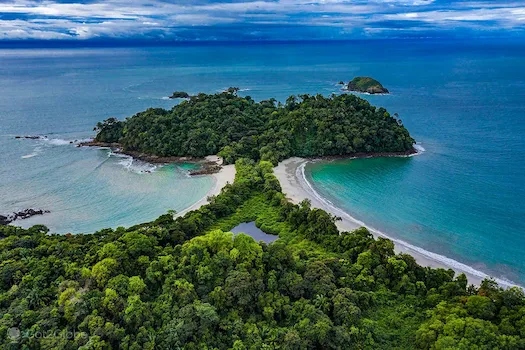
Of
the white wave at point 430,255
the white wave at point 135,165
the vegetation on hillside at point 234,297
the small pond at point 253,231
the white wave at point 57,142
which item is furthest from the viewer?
the white wave at point 57,142

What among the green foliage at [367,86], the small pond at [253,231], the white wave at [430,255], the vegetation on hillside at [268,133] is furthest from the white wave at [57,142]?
the green foliage at [367,86]

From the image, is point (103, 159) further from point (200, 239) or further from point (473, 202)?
point (473, 202)

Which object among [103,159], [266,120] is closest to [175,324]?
[103,159]

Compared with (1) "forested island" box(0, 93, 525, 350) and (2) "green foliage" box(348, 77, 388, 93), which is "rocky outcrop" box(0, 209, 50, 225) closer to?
(1) "forested island" box(0, 93, 525, 350)

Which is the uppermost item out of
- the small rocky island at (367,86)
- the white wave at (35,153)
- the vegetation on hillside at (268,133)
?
the small rocky island at (367,86)

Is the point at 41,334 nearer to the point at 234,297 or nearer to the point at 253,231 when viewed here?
the point at 234,297

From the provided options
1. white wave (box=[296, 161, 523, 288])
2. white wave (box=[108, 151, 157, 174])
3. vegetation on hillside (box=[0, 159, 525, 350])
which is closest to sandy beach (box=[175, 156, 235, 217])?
white wave (box=[108, 151, 157, 174])

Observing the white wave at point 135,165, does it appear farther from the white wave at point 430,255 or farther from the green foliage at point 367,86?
the green foliage at point 367,86
